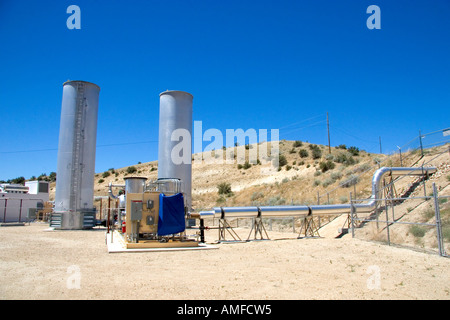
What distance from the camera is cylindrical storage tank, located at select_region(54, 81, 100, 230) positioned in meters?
25.0

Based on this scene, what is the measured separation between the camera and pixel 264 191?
135ft

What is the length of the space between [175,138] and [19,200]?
26160 mm

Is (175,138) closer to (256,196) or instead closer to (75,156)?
(75,156)

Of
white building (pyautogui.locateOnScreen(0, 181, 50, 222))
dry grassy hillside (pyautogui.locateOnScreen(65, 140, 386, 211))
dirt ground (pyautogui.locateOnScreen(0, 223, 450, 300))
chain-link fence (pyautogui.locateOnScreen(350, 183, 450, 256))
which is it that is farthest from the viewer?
white building (pyautogui.locateOnScreen(0, 181, 50, 222))

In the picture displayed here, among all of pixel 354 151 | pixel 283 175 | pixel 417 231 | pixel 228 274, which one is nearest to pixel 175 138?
pixel 417 231

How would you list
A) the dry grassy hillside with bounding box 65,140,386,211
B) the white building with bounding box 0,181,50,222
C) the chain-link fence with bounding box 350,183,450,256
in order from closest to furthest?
the chain-link fence with bounding box 350,183,450,256
the dry grassy hillside with bounding box 65,140,386,211
the white building with bounding box 0,181,50,222

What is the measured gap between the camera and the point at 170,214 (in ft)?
47.8

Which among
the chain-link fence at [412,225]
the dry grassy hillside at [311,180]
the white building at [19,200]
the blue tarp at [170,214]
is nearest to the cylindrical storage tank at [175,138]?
the dry grassy hillside at [311,180]

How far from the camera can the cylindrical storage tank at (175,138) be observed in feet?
76.5

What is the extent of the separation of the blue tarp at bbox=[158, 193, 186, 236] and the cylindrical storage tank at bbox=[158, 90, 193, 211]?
321 inches

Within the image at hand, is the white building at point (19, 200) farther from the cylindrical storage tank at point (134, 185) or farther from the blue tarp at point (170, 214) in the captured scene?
the blue tarp at point (170, 214)

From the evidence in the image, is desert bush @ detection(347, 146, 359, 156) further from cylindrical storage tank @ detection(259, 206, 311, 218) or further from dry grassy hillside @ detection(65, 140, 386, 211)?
cylindrical storage tank @ detection(259, 206, 311, 218)

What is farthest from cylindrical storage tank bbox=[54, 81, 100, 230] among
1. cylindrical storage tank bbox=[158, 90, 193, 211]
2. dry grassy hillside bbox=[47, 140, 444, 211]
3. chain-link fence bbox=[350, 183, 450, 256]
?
chain-link fence bbox=[350, 183, 450, 256]

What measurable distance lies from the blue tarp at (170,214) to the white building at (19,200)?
3074cm
